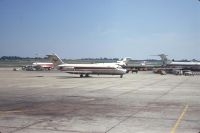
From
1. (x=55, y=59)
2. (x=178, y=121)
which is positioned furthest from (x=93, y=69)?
(x=178, y=121)

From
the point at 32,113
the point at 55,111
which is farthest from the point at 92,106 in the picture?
the point at 32,113

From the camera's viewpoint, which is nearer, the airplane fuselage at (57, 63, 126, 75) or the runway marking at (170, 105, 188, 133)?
the runway marking at (170, 105, 188, 133)

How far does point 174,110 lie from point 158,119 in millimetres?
5243

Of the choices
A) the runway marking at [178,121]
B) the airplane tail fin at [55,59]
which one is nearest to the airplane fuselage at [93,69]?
the airplane tail fin at [55,59]

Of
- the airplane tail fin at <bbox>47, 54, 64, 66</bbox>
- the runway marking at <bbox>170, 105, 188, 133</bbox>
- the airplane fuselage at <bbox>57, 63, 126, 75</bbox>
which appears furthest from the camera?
the airplane tail fin at <bbox>47, 54, 64, 66</bbox>

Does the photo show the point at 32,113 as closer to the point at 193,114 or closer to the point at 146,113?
the point at 146,113

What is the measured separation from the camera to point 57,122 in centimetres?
2206

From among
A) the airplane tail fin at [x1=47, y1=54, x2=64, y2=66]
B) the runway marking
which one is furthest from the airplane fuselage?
the runway marking

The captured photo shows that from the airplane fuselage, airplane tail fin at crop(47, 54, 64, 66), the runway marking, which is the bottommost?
the runway marking

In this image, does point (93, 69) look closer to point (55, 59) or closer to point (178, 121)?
point (55, 59)

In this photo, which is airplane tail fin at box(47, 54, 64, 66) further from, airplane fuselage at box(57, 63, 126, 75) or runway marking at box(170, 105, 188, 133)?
runway marking at box(170, 105, 188, 133)

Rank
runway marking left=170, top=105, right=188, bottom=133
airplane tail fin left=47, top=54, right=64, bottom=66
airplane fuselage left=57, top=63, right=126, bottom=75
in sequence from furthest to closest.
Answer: airplane tail fin left=47, top=54, right=64, bottom=66
airplane fuselage left=57, top=63, right=126, bottom=75
runway marking left=170, top=105, right=188, bottom=133

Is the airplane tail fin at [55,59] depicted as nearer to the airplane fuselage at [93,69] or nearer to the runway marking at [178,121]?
the airplane fuselage at [93,69]

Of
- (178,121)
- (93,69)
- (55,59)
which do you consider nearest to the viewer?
(178,121)
